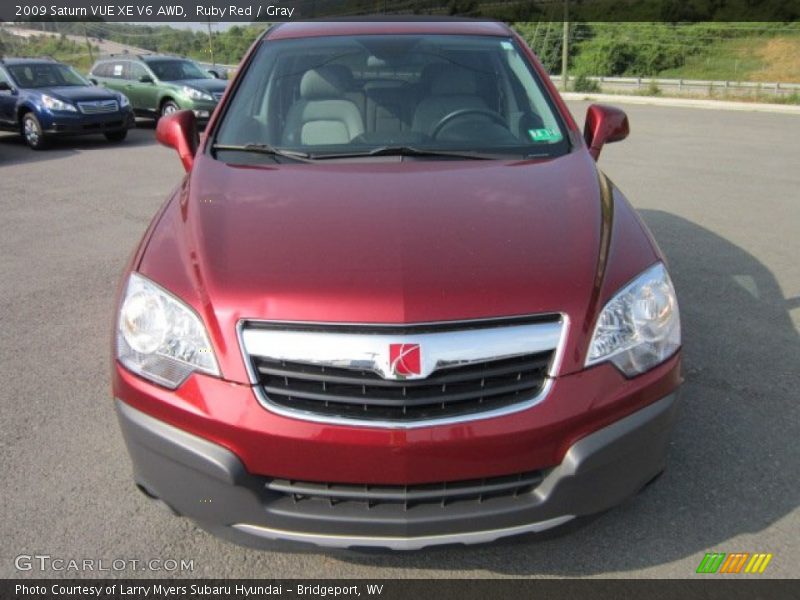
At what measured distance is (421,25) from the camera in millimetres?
3971

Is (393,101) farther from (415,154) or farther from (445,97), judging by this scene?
(415,154)

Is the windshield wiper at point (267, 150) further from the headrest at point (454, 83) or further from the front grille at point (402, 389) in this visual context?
the front grille at point (402, 389)

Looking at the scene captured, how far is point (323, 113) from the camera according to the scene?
11.2ft

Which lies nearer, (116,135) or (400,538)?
(400,538)

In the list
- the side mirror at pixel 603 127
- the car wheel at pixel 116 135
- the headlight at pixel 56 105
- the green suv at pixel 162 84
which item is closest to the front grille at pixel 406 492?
the side mirror at pixel 603 127

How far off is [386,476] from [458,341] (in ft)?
Answer: 1.37

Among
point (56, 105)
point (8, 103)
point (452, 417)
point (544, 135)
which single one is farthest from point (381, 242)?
point (8, 103)

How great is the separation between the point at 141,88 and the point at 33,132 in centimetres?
367

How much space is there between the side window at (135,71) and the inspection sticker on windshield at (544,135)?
47.2 feet

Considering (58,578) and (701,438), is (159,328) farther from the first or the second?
(701,438)

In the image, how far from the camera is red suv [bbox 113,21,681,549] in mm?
1976

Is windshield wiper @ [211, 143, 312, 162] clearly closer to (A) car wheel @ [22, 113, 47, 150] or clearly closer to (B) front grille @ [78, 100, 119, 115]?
(B) front grille @ [78, 100, 119, 115]

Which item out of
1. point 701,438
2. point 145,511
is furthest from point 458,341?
point 701,438

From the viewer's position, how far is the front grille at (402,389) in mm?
1978
